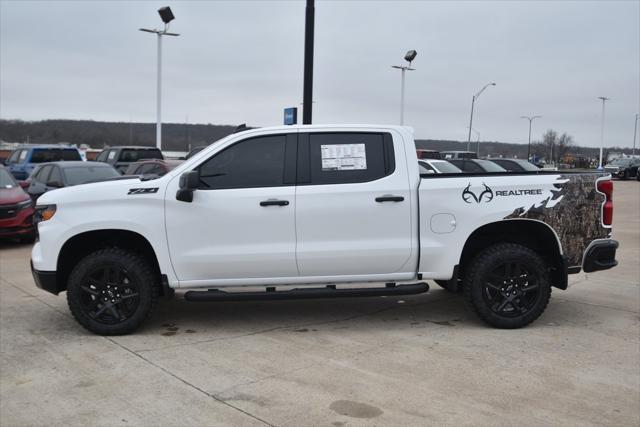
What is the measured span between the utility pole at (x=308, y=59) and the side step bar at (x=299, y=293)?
4.82 m

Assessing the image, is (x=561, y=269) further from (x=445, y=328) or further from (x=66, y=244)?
(x=66, y=244)

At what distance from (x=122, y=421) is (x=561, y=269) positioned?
438 centimetres

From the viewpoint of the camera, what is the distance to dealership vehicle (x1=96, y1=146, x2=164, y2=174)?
21.5m

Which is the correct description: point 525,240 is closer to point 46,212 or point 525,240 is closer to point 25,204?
point 46,212

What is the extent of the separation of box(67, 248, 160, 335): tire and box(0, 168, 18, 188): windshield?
7660 millimetres

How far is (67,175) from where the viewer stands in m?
13.2

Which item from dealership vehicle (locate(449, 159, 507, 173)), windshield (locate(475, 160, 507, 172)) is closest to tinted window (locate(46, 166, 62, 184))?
dealership vehicle (locate(449, 159, 507, 173))

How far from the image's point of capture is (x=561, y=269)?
20.0 ft

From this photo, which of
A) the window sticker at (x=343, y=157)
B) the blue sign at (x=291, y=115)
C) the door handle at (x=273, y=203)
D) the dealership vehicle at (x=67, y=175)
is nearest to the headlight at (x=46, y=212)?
the door handle at (x=273, y=203)

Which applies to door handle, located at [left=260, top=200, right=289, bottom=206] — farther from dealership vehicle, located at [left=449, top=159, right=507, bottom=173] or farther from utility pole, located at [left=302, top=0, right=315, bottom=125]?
dealership vehicle, located at [left=449, top=159, right=507, bottom=173]

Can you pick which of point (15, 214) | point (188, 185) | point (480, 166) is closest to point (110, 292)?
point (188, 185)

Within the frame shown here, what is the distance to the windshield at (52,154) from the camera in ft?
65.3

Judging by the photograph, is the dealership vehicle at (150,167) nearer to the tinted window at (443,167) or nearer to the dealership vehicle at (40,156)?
the dealership vehicle at (40,156)

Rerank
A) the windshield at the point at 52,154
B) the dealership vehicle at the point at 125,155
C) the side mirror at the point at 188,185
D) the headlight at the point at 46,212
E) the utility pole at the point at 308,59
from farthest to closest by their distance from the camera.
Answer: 1. the dealership vehicle at the point at 125,155
2. the windshield at the point at 52,154
3. the utility pole at the point at 308,59
4. the headlight at the point at 46,212
5. the side mirror at the point at 188,185
